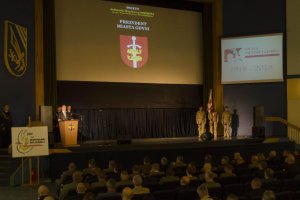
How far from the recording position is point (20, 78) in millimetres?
12117

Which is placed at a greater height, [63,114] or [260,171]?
[63,114]

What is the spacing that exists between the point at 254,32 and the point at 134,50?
190 inches

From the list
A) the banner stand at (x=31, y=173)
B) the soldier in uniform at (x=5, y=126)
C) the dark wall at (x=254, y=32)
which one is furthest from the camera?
the dark wall at (x=254, y=32)

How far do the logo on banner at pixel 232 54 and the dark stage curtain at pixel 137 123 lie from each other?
2.53 m

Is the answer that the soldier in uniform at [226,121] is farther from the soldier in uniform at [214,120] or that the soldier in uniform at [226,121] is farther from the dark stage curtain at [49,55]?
the dark stage curtain at [49,55]

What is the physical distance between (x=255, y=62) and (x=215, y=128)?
3095 millimetres

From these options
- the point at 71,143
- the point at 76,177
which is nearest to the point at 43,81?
the point at 71,143

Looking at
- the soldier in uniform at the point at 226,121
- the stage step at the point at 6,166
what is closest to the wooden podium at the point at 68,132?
the stage step at the point at 6,166

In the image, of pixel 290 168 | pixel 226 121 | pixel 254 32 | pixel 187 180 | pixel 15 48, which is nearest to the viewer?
pixel 187 180

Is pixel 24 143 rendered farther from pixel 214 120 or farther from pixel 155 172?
pixel 214 120

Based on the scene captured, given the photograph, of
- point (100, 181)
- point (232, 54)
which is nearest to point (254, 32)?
point (232, 54)

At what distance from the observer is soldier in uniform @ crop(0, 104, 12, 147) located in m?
11.0

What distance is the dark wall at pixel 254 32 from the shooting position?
15.1 m

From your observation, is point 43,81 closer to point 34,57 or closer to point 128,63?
point 34,57
